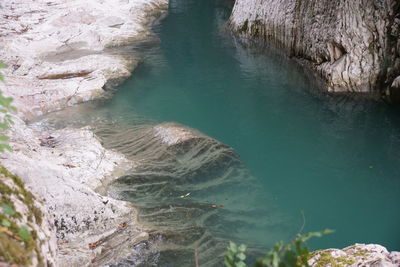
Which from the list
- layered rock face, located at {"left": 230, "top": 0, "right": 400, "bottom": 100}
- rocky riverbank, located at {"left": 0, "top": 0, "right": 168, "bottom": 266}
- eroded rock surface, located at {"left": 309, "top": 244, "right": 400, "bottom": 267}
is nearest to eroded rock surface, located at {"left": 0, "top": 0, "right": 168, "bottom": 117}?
rocky riverbank, located at {"left": 0, "top": 0, "right": 168, "bottom": 266}

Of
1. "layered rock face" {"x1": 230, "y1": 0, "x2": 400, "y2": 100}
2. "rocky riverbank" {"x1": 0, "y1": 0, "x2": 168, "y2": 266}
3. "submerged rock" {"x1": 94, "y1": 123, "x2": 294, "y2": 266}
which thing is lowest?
"submerged rock" {"x1": 94, "y1": 123, "x2": 294, "y2": 266}

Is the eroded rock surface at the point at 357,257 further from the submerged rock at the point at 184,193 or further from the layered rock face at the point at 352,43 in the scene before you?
the layered rock face at the point at 352,43

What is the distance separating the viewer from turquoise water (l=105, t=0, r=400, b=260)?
5992mm

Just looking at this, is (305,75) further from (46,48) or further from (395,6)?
(46,48)

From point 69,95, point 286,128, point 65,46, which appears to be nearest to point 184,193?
point 286,128

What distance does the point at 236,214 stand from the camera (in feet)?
18.5

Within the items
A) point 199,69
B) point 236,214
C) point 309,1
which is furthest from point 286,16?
point 236,214

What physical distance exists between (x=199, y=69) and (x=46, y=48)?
5224 millimetres

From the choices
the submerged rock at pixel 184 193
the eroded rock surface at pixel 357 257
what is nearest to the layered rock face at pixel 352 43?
the submerged rock at pixel 184 193

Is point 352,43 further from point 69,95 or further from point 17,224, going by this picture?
point 17,224

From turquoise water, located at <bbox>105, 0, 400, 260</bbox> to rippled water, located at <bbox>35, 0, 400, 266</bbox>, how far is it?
0.03 m

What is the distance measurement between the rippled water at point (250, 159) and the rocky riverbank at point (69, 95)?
518mm

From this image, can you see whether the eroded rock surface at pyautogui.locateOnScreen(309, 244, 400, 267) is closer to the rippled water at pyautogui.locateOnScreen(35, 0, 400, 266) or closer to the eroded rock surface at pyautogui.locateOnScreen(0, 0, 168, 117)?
the rippled water at pyautogui.locateOnScreen(35, 0, 400, 266)

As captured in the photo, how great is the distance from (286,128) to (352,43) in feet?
10.9
